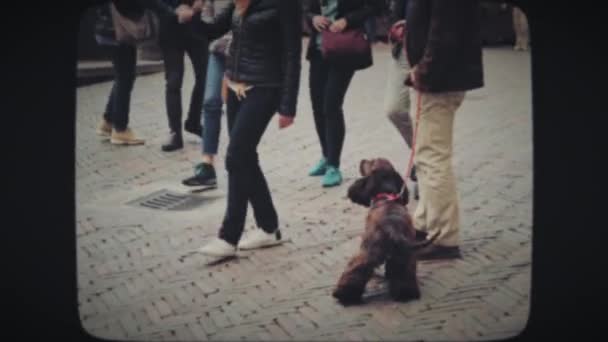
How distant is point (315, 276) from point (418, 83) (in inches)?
44.1

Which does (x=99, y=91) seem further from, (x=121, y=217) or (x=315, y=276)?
(x=315, y=276)

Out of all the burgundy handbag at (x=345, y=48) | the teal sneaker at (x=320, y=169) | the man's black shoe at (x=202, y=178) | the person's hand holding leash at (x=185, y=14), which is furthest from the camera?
the teal sneaker at (x=320, y=169)

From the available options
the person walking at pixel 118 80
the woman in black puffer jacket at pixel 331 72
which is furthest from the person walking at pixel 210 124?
the person walking at pixel 118 80

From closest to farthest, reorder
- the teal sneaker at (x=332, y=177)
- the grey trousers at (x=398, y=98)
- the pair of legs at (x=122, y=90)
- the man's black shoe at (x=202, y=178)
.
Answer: the grey trousers at (x=398, y=98) < the teal sneaker at (x=332, y=177) < the man's black shoe at (x=202, y=178) < the pair of legs at (x=122, y=90)

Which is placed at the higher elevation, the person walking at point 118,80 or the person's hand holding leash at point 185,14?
the person's hand holding leash at point 185,14

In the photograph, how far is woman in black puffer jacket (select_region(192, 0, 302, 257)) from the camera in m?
4.16

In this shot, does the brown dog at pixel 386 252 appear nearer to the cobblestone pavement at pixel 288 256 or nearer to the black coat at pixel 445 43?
the cobblestone pavement at pixel 288 256

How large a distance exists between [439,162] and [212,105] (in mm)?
2224

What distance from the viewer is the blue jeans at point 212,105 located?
19.3 ft

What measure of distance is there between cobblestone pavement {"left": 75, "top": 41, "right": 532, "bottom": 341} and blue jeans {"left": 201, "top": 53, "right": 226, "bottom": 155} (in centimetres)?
35

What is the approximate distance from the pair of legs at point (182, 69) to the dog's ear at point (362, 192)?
3017 mm

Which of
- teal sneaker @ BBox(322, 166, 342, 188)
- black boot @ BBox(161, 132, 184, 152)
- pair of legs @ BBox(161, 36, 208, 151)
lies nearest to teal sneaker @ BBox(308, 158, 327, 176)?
teal sneaker @ BBox(322, 166, 342, 188)

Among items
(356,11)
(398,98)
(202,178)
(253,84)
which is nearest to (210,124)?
(202,178)

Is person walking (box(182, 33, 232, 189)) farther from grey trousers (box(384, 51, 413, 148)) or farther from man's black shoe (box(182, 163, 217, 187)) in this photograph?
grey trousers (box(384, 51, 413, 148))
